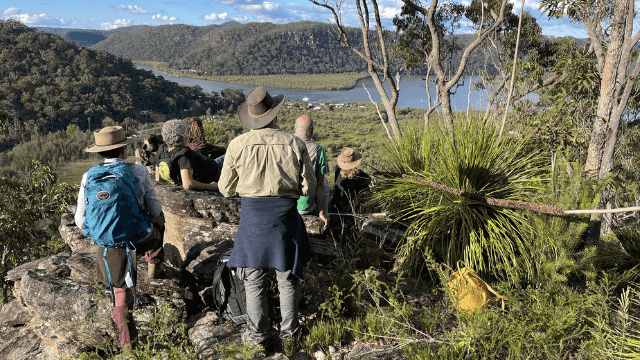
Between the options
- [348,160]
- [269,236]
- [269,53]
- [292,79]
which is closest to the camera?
[269,236]

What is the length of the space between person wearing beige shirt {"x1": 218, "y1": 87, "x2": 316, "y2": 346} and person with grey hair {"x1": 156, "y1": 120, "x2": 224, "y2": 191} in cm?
130

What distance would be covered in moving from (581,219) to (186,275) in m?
2.86

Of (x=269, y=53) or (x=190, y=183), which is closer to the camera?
(x=190, y=183)

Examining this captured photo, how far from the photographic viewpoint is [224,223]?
11.3ft

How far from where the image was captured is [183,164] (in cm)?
337

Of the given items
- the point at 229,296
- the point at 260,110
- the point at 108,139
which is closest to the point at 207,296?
the point at 229,296

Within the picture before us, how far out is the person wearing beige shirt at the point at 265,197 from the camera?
2.12 metres

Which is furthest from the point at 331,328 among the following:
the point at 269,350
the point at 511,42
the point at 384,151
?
the point at 511,42

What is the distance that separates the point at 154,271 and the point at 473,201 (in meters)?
2.44

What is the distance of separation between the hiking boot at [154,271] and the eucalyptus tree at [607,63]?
327 centimetres

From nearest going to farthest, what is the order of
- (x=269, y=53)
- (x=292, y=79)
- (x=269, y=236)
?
(x=269, y=236) < (x=292, y=79) < (x=269, y=53)

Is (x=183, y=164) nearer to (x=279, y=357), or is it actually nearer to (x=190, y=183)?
(x=190, y=183)

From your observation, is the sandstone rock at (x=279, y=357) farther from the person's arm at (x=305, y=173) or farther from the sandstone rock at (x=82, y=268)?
the sandstone rock at (x=82, y=268)

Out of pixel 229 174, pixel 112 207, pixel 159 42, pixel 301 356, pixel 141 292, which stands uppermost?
pixel 159 42
